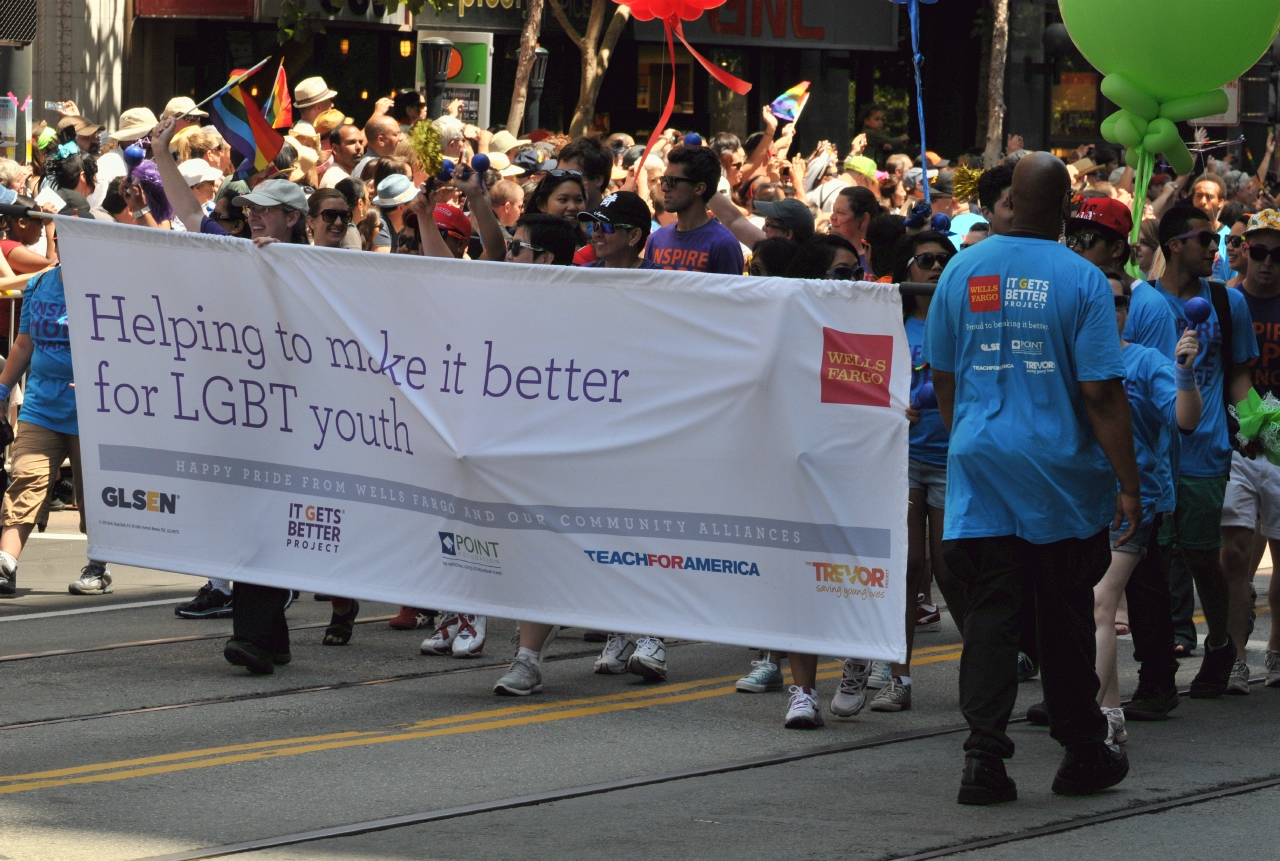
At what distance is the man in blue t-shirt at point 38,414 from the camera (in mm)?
10242

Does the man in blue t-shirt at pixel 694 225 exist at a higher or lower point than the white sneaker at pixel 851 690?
higher

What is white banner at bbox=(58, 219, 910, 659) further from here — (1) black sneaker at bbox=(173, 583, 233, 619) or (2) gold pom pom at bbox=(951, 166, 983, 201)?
(2) gold pom pom at bbox=(951, 166, 983, 201)

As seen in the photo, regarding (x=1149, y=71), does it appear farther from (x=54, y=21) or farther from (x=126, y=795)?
(x=54, y=21)

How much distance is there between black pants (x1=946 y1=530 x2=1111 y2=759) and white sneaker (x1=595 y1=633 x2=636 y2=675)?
2514mm

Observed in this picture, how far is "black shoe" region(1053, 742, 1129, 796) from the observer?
6.27 m

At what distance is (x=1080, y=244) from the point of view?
771cm

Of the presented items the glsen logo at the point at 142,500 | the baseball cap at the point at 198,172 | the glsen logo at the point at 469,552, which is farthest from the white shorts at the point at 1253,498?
the baseball cap at the point at 198,172

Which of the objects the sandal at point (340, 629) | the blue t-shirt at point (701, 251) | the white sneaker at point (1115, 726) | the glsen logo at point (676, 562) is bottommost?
the sandal at point (340, 629)

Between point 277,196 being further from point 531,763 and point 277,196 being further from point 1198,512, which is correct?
point 1198,512

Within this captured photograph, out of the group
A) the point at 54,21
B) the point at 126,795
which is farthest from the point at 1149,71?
the point at 54,21

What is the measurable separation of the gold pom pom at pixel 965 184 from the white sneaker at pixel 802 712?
4013mm

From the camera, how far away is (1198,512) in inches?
315

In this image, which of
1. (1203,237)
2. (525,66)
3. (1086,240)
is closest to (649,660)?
(1086,240)

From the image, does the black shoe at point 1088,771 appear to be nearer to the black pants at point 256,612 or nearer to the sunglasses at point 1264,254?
the sunglasses at point 1264,254
